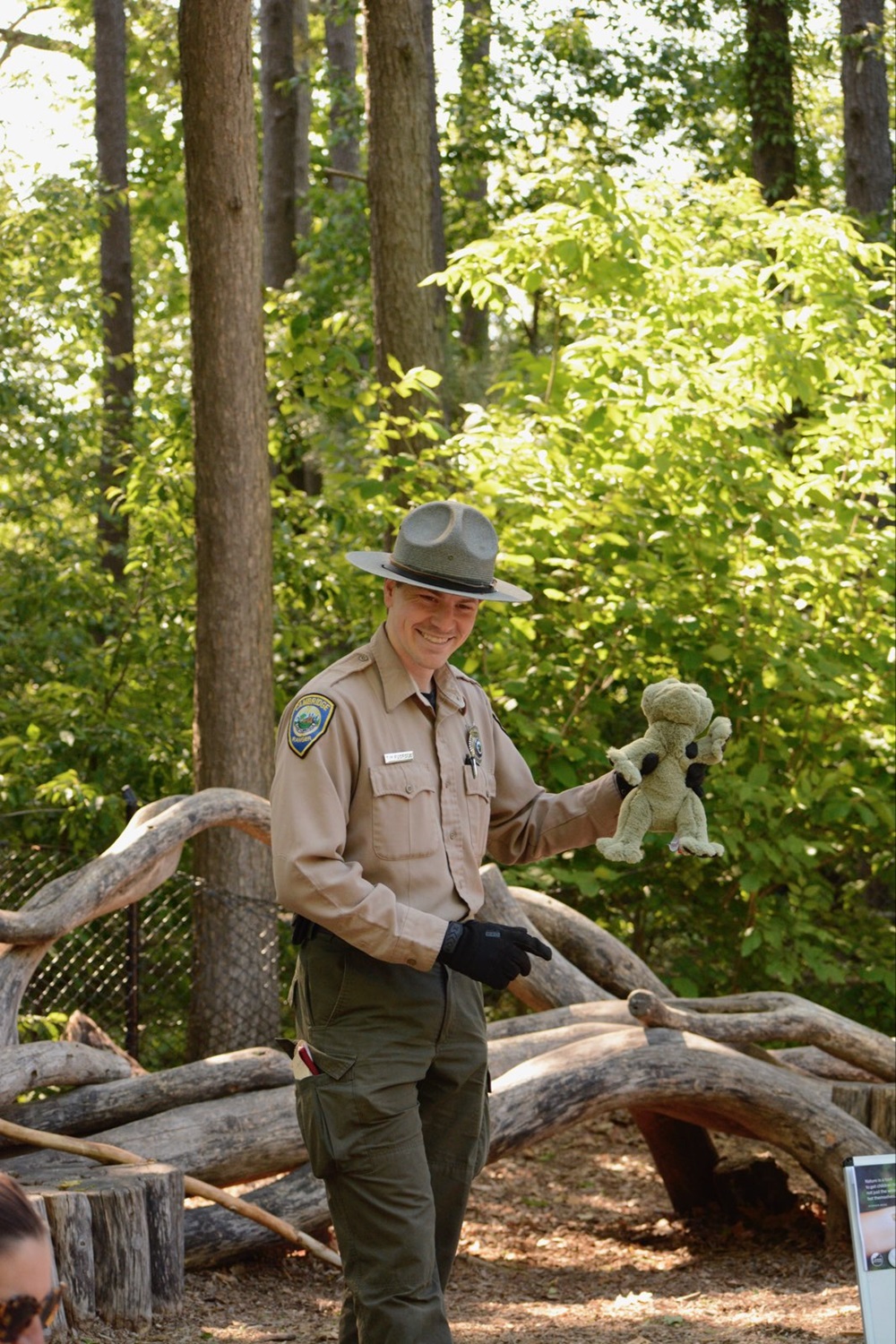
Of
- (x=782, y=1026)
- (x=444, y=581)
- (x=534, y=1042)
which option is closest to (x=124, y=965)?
(x=534, y=1042)

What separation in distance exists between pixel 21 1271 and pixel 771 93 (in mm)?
14507

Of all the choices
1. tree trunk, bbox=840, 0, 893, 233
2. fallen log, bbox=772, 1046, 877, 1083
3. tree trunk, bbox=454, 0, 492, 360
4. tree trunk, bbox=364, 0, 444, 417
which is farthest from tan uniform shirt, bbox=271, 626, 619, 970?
tree trunk, bbox=454, 0, 492, 360

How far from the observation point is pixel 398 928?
3018 millimetres

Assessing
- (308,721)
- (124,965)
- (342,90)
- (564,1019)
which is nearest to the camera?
(308,721)

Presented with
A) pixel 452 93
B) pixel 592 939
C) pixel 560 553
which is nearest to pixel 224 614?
pixel 560 553

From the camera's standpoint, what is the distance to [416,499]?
748 centimetres

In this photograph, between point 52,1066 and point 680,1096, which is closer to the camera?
point 52,1066

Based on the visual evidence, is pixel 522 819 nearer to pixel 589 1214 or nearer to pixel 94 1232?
pixel 94 1232

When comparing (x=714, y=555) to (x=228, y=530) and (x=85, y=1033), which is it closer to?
(x=228, y=530)

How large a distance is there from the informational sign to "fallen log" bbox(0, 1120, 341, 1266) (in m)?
1.81

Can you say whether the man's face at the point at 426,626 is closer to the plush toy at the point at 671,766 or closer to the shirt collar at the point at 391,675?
the shirt collar at the point at 391,675

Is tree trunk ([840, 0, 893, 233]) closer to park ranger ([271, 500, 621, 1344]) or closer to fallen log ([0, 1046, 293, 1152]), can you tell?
fallen log ([0, 1046, 293, 1152])

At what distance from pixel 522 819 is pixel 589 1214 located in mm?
3699

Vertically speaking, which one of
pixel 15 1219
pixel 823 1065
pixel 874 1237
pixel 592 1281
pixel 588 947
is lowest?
pixel 592 1281
